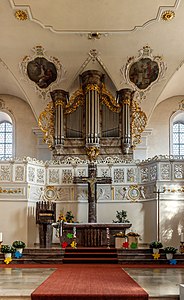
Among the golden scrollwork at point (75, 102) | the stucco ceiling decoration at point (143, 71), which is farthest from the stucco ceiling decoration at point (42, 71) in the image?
the stucco ceiling decoration at point (143, 71)

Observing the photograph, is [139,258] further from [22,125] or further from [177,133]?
[22,125]

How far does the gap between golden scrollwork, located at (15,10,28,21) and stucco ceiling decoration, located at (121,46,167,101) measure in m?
4.67

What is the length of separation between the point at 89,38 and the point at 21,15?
9.34 feet

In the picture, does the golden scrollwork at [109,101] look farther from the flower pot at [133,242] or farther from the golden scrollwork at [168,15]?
the flower pot at [133,242]

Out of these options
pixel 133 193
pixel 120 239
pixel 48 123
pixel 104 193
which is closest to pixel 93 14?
pixel 48 123

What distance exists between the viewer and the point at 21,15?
15.2 meters

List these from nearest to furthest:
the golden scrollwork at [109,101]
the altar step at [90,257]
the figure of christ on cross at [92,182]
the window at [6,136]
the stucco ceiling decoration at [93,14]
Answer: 1. the altar step at [90,257]
2. the stucco ceiling decoration at [93,14]
3. the figure of christ on cross at [92,182]
4. the golden scrollwork at [109,101]
5. the window at [6,136]

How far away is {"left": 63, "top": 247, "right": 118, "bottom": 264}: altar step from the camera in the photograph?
12.8m

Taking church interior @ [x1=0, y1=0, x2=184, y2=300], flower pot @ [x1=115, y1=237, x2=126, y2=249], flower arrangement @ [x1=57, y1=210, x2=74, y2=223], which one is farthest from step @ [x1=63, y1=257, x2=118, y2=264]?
flower arrangement @ [x1=57, y1=210, x2=74, y2=223]

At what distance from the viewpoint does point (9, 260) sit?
42.3ft

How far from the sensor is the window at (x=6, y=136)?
20.4 metres

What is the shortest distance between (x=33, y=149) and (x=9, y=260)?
7.59m

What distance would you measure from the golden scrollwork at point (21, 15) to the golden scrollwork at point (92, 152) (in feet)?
17.2

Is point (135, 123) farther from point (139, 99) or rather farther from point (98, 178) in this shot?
point (98, 178)
